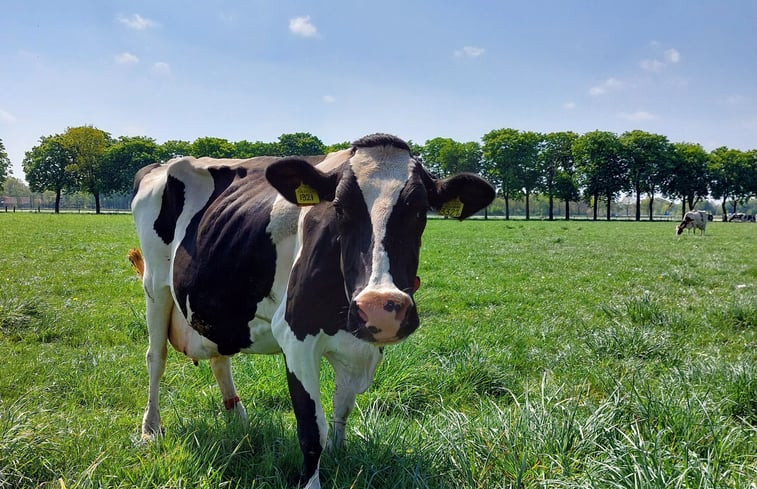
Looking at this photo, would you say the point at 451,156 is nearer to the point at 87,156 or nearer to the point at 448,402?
the point at 87,156

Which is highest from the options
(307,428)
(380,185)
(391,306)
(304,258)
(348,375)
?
(380,185)

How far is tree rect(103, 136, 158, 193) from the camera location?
71938 mm

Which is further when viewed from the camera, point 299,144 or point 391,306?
point 299,144

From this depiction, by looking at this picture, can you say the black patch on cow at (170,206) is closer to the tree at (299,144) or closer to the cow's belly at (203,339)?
the cow's belly at (203,339)

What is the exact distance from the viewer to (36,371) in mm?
4984

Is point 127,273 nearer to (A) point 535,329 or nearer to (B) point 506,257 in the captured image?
(A) point 535,329

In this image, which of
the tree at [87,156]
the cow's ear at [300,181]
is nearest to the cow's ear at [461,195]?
the cow's ear at [300,181]

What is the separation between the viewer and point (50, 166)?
7138 centimetres

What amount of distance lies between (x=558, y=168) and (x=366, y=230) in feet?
278

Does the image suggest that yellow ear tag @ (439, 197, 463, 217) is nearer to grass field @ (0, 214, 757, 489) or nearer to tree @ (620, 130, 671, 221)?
grass field @ (0, 214, 757, 489)

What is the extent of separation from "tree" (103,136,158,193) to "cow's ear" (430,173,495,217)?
7632 cm

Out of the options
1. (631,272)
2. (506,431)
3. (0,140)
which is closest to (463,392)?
(506,431)

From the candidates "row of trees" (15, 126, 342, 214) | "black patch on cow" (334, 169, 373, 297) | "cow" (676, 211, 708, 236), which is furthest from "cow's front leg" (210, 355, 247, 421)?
"row of trees" (15, 126, 342, 214)

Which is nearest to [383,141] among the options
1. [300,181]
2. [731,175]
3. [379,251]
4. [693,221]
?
[300,181]
